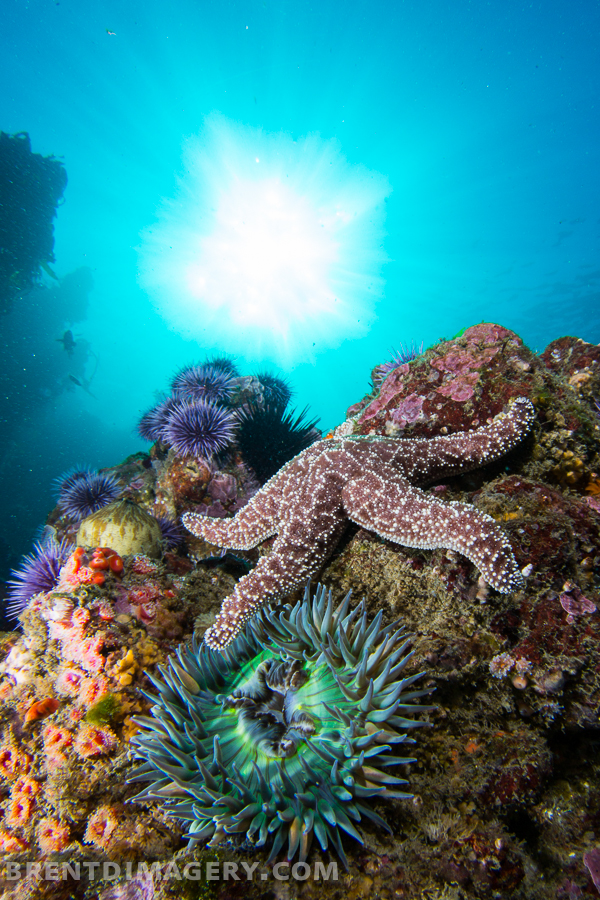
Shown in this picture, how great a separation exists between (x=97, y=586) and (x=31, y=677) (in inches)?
34.9

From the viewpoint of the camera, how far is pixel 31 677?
3.13 meters

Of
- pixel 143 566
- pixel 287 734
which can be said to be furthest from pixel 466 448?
pixel 143 566

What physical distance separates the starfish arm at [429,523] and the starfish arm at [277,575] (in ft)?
1.54

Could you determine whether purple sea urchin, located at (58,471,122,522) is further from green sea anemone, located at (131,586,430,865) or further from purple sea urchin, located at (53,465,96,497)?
green sea anemone, located at (131,586,430,865)

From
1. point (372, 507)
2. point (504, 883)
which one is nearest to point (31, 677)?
point (372, 507)

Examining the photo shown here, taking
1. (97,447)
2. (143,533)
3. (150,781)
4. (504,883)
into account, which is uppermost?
(97,447)

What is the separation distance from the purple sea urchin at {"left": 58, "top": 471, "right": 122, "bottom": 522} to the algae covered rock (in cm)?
220

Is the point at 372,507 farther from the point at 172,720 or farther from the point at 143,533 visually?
the point at 143,533

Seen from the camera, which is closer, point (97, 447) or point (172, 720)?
point (172, 720)

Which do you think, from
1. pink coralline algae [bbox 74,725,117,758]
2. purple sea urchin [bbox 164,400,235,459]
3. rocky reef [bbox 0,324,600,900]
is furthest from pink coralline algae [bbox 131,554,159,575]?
Result: purple sea urchin [bbox 164,400,235,459]

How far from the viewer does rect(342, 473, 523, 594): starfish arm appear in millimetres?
2654

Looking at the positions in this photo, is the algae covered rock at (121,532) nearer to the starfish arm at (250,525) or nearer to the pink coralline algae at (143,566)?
the pink coralline algae at (143,566)

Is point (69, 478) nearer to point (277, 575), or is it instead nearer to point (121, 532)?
point (121, 532)

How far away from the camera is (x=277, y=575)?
3441 mm
